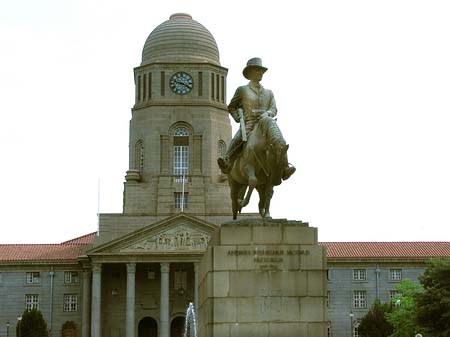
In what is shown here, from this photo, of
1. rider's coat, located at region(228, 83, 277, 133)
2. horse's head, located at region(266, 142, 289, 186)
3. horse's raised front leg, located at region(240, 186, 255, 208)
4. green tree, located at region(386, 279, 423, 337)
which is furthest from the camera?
green tree, located at region(386, 279, 423, 337)

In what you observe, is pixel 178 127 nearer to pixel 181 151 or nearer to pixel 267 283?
pixel 181 151

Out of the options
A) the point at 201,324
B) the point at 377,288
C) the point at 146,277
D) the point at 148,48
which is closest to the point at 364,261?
the point at 377,288

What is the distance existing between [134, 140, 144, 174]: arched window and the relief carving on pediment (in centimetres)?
1179

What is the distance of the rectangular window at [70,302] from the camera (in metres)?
111

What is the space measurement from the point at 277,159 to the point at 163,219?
80668mm

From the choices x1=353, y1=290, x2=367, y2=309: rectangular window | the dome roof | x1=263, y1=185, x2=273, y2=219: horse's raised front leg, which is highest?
the dome roof

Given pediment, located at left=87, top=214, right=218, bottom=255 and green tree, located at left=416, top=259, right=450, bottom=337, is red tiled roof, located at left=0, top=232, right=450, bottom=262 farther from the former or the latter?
green tree, located at left=416, top=259, right=450, bottom=337

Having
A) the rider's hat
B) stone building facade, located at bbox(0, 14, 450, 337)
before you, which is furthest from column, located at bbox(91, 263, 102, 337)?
the rider's hat

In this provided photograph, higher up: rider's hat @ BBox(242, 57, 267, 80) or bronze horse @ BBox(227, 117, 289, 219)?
rider's hat @ BBox(242, 57, 267, 80)

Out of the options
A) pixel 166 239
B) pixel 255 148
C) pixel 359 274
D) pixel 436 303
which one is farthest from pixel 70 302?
pixel 255 148

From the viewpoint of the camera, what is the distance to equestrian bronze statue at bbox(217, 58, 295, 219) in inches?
900

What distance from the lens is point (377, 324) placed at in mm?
100188

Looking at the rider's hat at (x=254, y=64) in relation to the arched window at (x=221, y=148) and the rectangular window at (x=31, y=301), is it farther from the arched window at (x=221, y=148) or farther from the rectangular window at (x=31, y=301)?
the rectangular window at (x=31, y=301)

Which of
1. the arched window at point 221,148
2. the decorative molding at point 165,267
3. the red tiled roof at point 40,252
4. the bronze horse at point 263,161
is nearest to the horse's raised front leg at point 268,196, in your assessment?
the bronze horse at point 263,161
